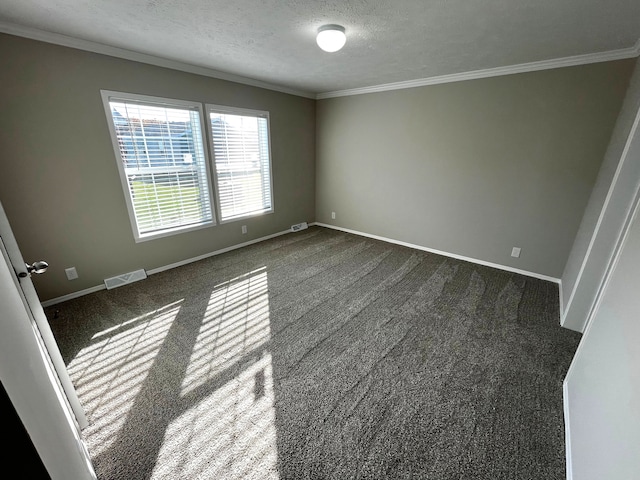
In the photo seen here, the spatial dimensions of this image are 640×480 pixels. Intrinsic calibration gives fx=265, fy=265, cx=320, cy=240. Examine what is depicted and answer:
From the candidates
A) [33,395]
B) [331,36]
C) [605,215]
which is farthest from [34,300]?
[605,215]

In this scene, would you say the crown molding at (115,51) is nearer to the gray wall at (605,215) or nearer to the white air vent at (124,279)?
the white air vent at (124,279)

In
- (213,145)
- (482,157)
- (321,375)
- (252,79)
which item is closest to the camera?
(321,375)

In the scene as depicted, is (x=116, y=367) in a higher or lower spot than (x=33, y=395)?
lower

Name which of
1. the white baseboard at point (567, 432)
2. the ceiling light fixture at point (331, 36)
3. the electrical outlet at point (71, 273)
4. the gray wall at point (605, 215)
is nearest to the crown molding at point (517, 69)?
the gray wall at point (605, 215)

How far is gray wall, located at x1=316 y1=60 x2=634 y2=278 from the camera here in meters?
2.71

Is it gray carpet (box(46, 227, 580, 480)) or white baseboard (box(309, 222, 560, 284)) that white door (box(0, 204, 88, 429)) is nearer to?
gray carpet (box(46, 227, 580, 480))

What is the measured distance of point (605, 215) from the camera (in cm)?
199

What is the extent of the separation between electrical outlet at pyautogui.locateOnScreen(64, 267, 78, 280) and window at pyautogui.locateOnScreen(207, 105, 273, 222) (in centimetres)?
165

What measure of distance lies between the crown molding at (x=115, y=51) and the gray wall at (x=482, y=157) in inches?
69.6

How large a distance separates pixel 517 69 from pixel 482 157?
93 centimetres

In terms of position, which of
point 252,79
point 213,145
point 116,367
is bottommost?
point 116,367

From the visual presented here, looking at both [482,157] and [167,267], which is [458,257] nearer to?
[482,157]

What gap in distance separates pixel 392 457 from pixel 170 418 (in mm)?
1259

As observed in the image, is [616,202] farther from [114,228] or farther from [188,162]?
[114,228]
